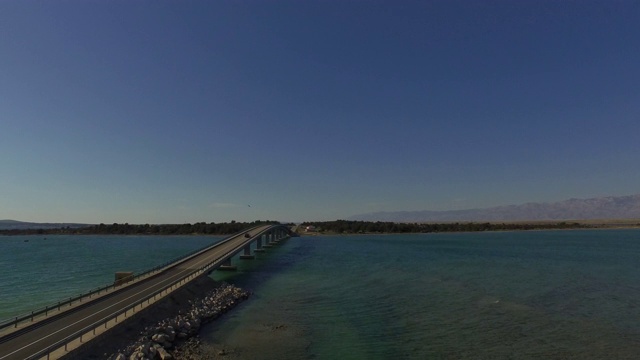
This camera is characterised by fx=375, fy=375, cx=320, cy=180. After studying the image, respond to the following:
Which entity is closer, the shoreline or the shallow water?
the shoreline

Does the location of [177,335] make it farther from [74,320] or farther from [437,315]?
[437,315]

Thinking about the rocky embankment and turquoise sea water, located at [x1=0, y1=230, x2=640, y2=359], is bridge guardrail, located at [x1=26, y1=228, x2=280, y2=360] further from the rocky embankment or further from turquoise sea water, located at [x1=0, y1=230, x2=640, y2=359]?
turquoise sea water, located at [x1=0, y1=230, x2=640, y2=359]

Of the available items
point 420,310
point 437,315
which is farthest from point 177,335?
point 437,315

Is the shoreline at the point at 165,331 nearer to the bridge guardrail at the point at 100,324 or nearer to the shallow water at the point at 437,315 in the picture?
the bridge guardrail at the point at 100,324

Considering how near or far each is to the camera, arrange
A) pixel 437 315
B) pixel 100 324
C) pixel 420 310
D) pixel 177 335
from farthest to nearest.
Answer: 1. pixel 420 310
2. pixel 437 315
3. pixel 177 335
4. pixel 100 324

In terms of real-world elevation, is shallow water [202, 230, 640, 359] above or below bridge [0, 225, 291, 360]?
below

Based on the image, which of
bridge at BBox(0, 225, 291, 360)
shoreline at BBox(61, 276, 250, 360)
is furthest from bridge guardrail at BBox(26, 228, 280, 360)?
shoreline at BBox(61, 276, 250, 360)

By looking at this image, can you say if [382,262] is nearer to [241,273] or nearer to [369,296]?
[241,273]

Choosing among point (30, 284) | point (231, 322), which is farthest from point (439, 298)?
point (30, 284)

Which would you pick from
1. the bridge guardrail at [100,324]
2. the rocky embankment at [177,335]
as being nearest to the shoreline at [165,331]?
the rocky embankment at [177,335]
